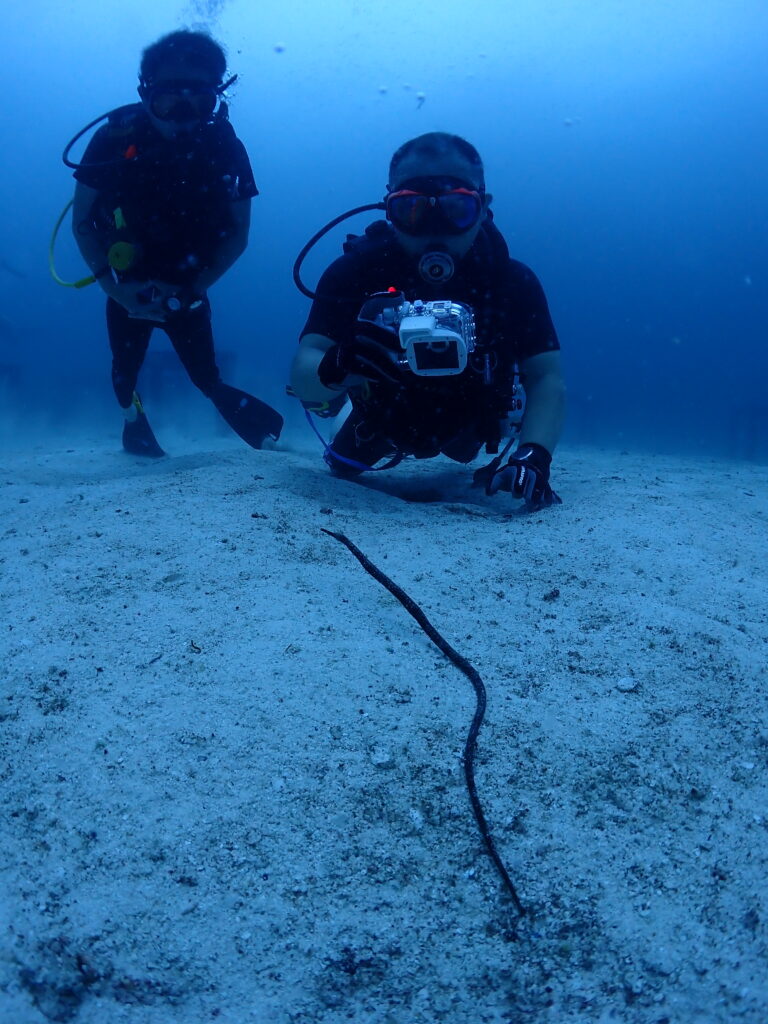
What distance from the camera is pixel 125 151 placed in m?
4.76

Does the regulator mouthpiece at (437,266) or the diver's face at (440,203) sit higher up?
the diver's face at (440,203)

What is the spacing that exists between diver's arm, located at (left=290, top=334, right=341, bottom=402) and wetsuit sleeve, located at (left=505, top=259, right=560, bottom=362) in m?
1.14

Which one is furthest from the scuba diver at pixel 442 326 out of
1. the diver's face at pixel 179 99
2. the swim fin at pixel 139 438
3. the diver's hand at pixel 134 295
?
the swim fin at pixel 139 438

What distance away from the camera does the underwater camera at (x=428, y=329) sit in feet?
9.91

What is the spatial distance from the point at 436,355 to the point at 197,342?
132 inches

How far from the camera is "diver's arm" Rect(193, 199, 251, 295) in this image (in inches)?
211

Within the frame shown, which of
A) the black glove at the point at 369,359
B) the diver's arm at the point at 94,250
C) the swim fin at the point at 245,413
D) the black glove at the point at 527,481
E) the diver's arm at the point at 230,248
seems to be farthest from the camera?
the swim fin at the point at 245,413

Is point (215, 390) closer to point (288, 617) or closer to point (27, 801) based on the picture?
point (288, 617)

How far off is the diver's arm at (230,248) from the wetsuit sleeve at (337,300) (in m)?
1.91

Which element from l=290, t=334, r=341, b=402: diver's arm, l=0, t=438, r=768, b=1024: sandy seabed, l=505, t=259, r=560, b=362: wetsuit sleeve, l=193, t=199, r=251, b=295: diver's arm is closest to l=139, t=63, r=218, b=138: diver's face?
l=193, t=199, r=251, b=295: diver's arm

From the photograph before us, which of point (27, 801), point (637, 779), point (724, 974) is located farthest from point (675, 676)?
point (27, 801)

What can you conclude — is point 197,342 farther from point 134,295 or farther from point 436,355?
point 436,355

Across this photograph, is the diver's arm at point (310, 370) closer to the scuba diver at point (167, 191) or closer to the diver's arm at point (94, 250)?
the scuba diver at point (167, 191)

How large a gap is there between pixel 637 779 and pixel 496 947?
0.52 metres
